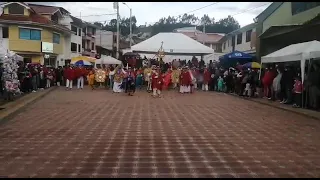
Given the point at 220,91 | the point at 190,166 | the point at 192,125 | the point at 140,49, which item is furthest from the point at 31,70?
the point at 190,166

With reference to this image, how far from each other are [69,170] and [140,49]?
21346mm

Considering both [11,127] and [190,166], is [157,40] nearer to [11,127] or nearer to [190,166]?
[11,127]

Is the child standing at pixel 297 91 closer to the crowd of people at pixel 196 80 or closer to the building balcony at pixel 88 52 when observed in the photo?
the crowd of people at pixel 196 80

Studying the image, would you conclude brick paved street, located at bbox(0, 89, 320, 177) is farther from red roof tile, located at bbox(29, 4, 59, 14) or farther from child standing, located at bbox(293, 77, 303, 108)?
red roof tile, located at bbox(29, 4, 59, 14)

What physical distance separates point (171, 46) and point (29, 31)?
19.4 metres

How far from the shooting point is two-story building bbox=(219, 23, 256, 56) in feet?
122

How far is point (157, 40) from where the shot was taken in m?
27.3

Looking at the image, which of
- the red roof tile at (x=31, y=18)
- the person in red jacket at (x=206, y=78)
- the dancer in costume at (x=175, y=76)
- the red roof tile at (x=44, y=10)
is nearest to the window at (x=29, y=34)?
the red roof tile at (x=31, y=18)

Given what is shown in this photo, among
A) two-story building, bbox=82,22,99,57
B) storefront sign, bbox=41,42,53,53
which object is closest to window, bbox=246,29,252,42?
storefront sign, bbox=41,42,53,53

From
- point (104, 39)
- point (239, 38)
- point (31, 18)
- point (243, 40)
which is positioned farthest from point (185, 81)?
point (104, 39)

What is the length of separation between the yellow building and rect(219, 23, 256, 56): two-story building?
19.6 meters

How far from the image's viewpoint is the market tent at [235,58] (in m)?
26.6

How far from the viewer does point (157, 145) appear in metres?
7.38

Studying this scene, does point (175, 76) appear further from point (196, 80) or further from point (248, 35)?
point (248, 35)
